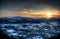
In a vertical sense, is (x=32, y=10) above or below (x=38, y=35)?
above

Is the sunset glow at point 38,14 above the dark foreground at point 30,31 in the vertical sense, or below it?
above

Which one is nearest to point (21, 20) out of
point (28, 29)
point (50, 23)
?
point (28, 29)

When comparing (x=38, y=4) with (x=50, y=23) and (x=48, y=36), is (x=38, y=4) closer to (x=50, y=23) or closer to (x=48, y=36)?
(x=50, y=23)

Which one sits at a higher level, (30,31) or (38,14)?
(38,14)

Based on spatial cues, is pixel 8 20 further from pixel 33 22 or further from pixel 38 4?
pixel 38 4

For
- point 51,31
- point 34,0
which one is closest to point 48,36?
point 51,31

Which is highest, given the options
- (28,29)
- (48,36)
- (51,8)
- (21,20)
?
(51,8)

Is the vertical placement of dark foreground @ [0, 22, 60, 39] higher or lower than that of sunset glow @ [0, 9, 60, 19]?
lower

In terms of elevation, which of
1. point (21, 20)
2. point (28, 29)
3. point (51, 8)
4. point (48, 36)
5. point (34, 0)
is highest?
point (34, 0)

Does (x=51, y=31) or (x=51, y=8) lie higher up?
(x=51, y=8)
